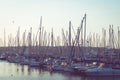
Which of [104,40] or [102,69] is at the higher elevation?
[104,40]

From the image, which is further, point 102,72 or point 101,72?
point 102,72

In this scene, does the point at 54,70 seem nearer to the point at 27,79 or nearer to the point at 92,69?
the point at 92,69

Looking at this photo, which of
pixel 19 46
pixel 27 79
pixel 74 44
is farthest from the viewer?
pixel 19 46

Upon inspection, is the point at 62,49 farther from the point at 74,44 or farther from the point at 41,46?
the point at 74,44

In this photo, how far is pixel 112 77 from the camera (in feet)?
189

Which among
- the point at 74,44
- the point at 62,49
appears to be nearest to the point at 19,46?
the point at 62,49

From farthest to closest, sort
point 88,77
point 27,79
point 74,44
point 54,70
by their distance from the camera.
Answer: point 74,44 < point 54,70 < point 88,77 < point 27,79

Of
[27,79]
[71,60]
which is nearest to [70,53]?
[71,60]

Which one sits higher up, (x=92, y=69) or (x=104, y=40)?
(x=104, y=40)

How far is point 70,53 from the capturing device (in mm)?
70188

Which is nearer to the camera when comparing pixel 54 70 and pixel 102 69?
pixel 102 69

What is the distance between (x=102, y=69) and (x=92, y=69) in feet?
5.77

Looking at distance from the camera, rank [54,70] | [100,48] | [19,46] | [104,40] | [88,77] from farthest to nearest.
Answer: [19,46] → [100,48] → [104,40] → [54,70] → [88,77]

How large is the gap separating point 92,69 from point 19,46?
5388cm
